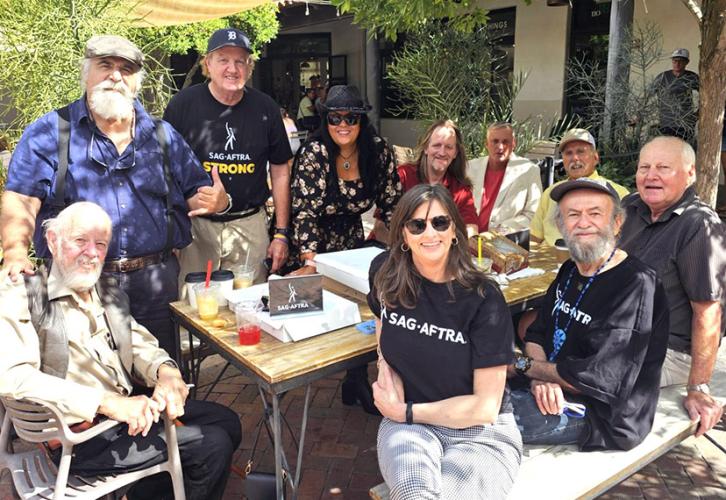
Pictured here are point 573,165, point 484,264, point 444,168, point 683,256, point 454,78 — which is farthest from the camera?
point 454,78

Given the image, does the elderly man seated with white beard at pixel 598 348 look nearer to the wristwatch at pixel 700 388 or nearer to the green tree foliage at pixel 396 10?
the wristwatch at pixel 700 388

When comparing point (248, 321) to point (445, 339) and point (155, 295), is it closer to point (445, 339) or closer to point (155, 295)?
point (155, 295)

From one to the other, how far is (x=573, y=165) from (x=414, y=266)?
7.43 ft

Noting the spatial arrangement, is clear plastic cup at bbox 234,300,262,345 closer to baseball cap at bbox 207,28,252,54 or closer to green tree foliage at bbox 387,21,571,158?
baseball cap at bbox 207,28,252,54

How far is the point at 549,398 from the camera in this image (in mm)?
2242

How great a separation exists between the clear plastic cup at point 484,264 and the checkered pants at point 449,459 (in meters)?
0.96

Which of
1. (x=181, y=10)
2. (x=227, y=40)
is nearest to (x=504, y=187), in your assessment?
(x=227, y=40)

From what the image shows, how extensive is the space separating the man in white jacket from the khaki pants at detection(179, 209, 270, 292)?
1.68 m

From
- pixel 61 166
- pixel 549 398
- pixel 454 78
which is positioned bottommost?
pixel 549 398

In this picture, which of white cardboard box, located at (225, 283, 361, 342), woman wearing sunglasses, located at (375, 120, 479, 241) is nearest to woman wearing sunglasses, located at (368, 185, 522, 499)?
white cardboard box, located at (225, 283, 361, 342)

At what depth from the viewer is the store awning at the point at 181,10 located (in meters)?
5.04

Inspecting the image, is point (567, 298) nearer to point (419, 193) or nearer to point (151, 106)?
point (419, 193)

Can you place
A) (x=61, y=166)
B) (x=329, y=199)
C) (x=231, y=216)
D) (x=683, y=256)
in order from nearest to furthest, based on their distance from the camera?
(x=683, y=256), (x=61, y=166), (x=329, y=199), (x=231, y=216)

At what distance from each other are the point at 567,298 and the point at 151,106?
4035mm
